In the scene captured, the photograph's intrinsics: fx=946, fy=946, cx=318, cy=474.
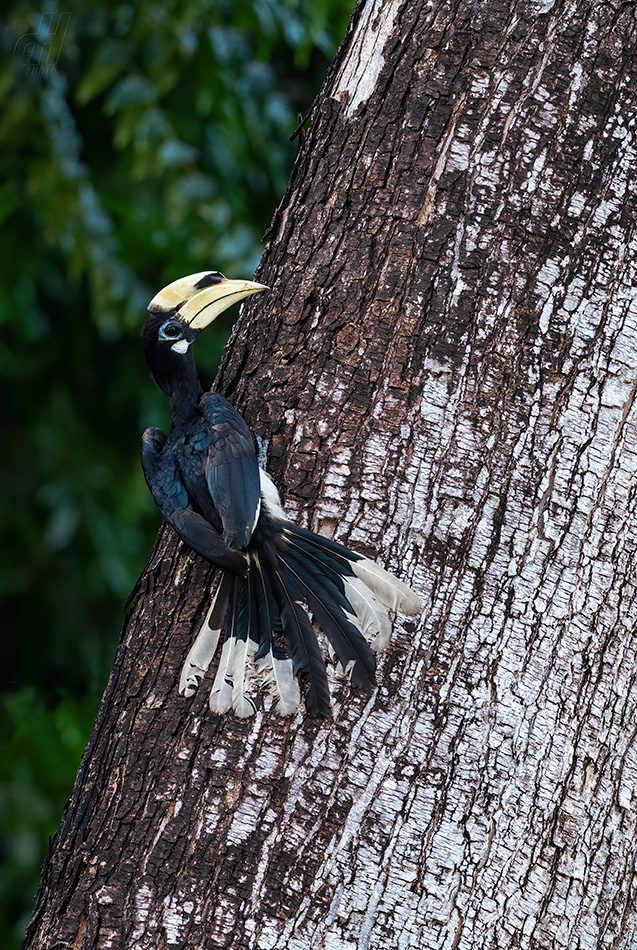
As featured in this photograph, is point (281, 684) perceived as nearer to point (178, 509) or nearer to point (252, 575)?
point (252, 575)

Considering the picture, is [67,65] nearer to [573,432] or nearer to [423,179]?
[423,179]

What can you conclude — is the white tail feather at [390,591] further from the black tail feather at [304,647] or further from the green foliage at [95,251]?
the green foliage at [95,251]

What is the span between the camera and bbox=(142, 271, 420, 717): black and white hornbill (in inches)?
61.2

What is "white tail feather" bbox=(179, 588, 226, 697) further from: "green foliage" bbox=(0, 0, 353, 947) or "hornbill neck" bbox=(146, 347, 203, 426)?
"green foliage" bbox=(0, 0, 353, 947)

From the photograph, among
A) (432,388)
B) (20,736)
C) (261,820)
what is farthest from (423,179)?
(20,736)

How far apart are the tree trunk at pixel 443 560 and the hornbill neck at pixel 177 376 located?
12.4 inches

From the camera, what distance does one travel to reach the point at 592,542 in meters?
1.55

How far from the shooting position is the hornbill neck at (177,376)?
2035 mm

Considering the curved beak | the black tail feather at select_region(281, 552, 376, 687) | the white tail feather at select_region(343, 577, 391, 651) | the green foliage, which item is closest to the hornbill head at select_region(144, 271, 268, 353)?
the curved beak

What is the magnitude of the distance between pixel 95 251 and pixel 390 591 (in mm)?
Result: 3150

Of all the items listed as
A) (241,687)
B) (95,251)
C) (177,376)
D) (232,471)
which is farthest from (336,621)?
(95,251)

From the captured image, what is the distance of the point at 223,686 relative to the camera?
158 cm

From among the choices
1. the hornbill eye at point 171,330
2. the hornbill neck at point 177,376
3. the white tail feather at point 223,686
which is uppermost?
the hornbill eye at point 171,330

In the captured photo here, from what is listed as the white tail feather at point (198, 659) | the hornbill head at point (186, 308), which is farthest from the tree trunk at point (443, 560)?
the hornbill head at point (186, 308)
